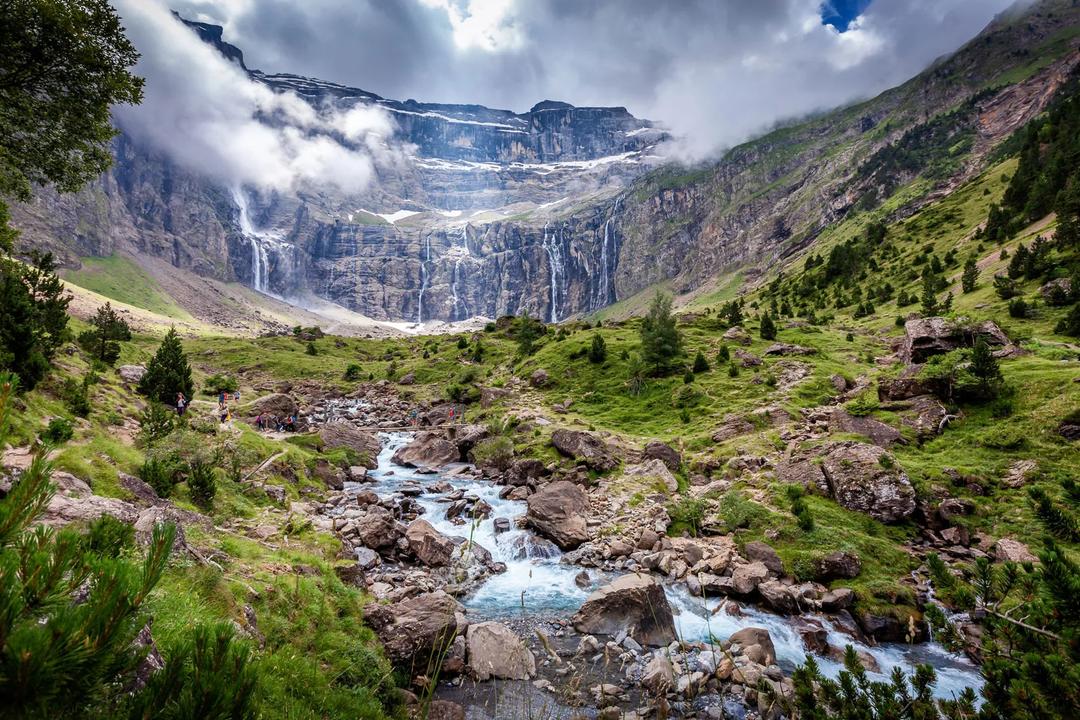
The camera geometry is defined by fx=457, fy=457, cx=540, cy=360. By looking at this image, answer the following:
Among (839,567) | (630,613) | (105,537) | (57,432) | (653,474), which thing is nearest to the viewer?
(105,537)

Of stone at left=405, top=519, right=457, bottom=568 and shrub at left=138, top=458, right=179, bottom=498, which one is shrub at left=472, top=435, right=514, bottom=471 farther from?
shrub at left=138, top=458, right=179, bottom=498

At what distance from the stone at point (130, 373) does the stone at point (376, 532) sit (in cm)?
1796

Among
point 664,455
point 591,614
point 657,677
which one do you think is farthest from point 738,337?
point 657,677

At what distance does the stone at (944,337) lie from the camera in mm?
25406

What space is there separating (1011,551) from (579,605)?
12.4 m

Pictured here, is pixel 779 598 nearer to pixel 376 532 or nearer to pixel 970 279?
pixel 376 532

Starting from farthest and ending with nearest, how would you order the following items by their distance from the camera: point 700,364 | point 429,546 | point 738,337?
point 738,337, point 700,364, point 429,546

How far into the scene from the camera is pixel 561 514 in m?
19.6

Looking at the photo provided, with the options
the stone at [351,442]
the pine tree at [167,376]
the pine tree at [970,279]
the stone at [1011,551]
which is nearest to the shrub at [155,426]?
the pine tree at [167,376]

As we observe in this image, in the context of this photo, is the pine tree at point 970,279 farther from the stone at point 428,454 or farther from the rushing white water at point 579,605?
the stone at point 428,454

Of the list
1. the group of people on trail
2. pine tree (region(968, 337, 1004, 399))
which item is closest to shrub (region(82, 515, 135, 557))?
pine tree (region(968, 337, 1004, 399))

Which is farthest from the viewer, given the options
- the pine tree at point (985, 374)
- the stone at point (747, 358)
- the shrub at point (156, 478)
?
the stone at point (747, 358)

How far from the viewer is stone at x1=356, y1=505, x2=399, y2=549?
16.3 m

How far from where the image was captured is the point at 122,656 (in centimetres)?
245
